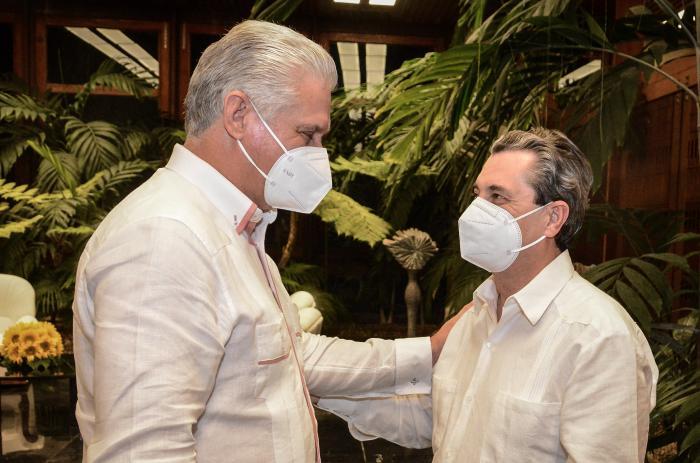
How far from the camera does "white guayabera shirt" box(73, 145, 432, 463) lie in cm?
80

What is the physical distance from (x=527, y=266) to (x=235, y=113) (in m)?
→ 0.77

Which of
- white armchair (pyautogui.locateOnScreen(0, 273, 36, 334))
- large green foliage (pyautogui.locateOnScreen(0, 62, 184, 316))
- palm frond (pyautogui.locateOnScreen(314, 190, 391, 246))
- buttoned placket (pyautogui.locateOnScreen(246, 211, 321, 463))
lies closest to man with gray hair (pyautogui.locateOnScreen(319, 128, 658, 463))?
buttoned placket (pyautogui.locateOnScreen(246, 211, 321, 463))

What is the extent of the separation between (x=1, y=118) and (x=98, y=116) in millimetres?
654

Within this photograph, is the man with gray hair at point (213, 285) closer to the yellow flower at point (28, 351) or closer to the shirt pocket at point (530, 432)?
the shirt pocket at point (530, 432)

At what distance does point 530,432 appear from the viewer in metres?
1.21

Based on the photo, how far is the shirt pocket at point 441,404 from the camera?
4.70ft

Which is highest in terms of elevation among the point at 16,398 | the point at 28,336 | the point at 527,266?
the point at 527,266

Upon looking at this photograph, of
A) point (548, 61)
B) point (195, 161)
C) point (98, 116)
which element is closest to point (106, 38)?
point (98, 116)

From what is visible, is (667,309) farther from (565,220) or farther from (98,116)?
(98,116)

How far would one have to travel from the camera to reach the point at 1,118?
4324 millimetres

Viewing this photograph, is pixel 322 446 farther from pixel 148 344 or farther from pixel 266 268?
pixel 148 344

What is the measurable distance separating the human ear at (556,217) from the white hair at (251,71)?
2.13ft

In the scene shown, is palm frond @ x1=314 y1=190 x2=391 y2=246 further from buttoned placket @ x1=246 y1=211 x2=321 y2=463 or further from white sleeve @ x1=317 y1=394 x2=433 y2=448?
buttoned placket @ x1=246 y1=211 x2=321 y2=463

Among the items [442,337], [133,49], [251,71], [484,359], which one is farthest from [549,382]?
[133,49]
